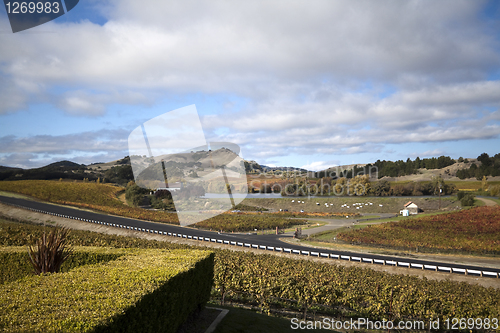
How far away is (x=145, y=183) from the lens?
1420 centimetres

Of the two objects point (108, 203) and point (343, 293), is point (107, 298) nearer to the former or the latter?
point (343, 293)

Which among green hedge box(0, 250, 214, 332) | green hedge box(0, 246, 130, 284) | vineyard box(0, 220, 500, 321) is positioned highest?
green hedge box(0, 250, 214, 332)

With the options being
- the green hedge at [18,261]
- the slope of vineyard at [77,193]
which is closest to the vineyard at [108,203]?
the slope of vineyard at [77,193]

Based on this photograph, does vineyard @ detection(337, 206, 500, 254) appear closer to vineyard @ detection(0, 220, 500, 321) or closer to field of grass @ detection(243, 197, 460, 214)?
field of grass @ detection(243, 197, 460, 214)

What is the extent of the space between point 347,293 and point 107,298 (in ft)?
37.8

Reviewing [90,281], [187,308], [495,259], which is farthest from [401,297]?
[495,259]

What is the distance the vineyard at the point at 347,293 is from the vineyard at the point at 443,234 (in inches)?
660

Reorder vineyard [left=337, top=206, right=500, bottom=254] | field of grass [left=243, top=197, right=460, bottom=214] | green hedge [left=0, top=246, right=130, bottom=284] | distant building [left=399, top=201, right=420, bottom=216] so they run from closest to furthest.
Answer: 1. green hedge [left=0, top=246, right=130, bottom=284]
2. vineyard [left=337, top=206, right=500, bottom=254]
3. distant building [left=399, top=201, right=420, bottom=216]
4. field of grass [left=243, top=197, right=460, bottom=214]

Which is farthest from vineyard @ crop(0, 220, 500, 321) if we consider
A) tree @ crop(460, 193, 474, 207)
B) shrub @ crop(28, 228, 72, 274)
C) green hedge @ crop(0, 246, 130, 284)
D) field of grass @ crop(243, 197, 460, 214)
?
field of grass @ crop(243, 197, 460, 214)

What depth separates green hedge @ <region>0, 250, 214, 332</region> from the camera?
443 centimetres

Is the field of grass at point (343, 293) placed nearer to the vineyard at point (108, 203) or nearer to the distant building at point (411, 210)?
the vineyard at point (108, 203)

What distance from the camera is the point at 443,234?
30422 millimetres

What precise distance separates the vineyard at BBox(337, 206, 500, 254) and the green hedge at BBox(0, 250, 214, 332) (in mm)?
28179

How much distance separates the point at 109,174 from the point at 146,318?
6530cm
